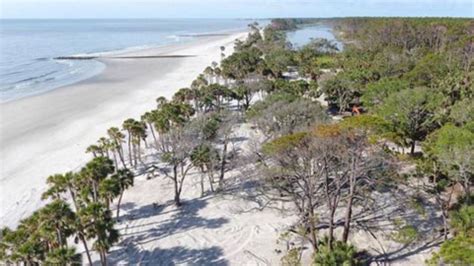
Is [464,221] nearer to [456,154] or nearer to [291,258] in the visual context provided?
[456,154]

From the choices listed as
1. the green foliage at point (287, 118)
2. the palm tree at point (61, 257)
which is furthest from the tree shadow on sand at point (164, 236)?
the green foliage at point (287, 118)

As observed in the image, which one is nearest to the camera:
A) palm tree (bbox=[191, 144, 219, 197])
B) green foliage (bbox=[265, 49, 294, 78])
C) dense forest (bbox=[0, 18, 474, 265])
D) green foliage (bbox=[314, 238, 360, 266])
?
dense forest (bbox=[0, 18, 474, 265])

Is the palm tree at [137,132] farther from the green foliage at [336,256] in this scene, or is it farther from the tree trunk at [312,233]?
the green foliage at [336,256]

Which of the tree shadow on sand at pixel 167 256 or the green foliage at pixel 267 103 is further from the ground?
the green foliage at pixel 267 103

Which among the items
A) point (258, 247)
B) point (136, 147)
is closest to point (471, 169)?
point (258, 247)

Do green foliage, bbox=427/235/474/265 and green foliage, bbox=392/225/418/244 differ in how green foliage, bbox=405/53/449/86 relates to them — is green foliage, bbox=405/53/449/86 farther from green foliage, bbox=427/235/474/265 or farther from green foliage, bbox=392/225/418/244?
green foliage, bbox=427/235/474/265

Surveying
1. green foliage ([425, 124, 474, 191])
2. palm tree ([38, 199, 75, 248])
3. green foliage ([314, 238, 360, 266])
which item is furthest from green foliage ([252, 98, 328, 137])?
palm tree ([38, 199, 75, 248])

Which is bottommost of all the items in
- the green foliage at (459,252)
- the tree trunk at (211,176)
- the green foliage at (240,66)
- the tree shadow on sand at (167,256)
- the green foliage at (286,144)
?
the tree shadow on sand at (167,256)

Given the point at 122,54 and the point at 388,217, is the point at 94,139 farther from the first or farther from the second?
the point at 122,54

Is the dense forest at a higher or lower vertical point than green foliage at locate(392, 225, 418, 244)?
higher
